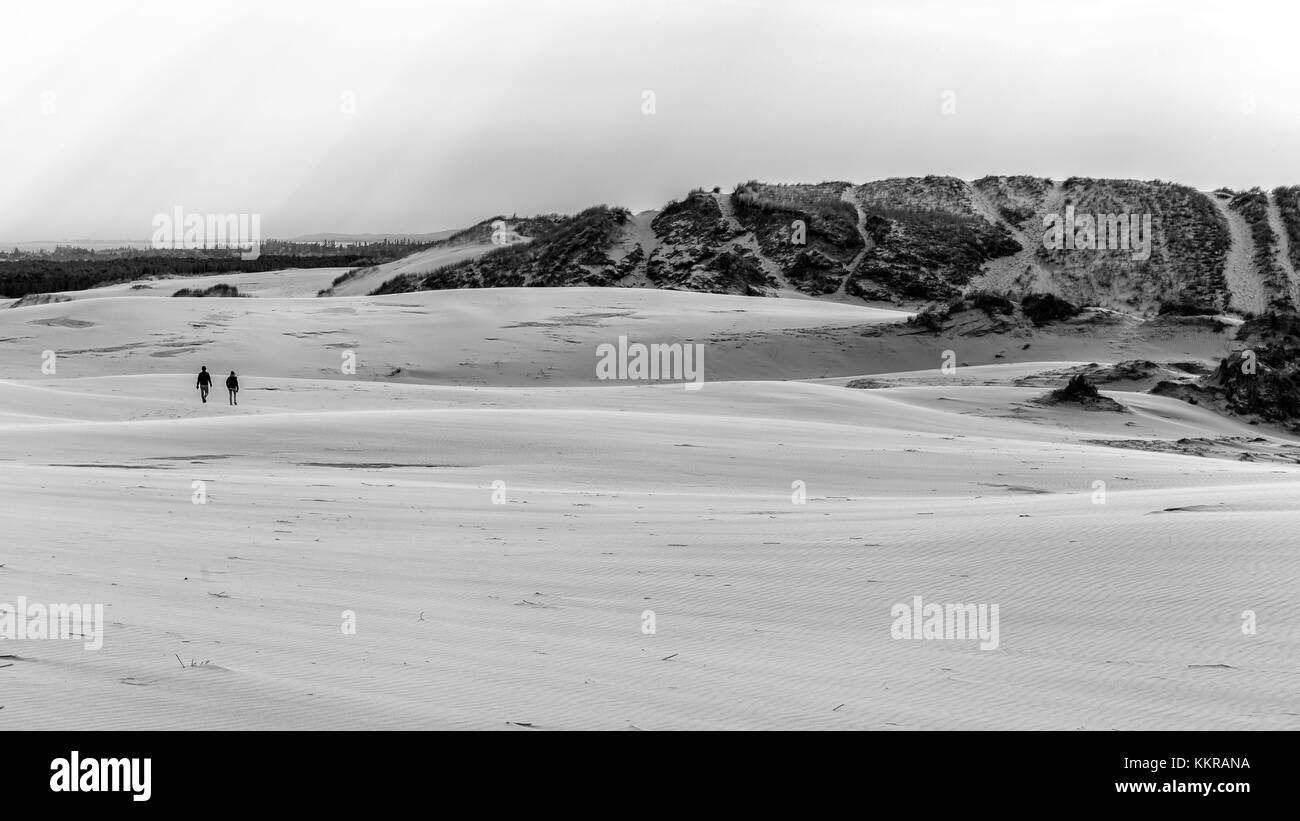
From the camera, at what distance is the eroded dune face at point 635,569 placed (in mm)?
4367

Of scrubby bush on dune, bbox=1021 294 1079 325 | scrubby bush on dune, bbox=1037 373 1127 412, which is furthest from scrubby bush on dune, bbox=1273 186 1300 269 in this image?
scrubby bush on dune, bbox=1037 373 1127 412

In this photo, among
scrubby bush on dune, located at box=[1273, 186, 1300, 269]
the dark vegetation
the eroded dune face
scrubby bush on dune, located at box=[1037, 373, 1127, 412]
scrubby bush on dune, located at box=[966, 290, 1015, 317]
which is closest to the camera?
the eroded dune face

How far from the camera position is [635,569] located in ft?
22.8

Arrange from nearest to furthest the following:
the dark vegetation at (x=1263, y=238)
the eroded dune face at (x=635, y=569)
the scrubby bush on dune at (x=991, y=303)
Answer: the eroded dune face at (x=635, y=569) → the scrubby bush on dune at (x=991, y=303) → the dark vegetation at (x=1263, y=238)

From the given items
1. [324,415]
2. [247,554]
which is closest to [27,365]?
[324,415]

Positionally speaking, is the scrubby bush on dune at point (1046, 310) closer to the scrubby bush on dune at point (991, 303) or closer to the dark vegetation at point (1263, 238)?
the scrubby bush on dune at point (991, 303)

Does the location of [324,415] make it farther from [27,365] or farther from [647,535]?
[27,365]

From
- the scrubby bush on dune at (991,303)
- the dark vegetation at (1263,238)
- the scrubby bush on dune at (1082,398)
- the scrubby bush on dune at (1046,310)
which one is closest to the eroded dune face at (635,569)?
the scrubby bush on dune at (1082,398)

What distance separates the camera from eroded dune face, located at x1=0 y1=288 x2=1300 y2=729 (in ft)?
14.3

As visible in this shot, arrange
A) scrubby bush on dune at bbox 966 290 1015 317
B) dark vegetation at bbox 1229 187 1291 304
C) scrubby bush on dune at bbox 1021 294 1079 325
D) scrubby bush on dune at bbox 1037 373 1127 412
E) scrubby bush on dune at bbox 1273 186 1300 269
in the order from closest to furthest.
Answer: scrubby bush on dune at bbox 1037 373 1127 412
scrubby bush on dune at bbox 1021 294 1079 325
scrubby bush on dune at bbox 966 290 1015 317
dark vegetation at bbox 1229 187 1291 304
scrubby bush on dune at bbox 1273 186 1300 269

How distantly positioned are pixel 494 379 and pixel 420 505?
19.6 meters

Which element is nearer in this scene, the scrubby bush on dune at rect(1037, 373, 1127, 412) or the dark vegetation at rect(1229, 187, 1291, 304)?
the scrubby bush on dune at rect(1037, 373, 1127, 412)

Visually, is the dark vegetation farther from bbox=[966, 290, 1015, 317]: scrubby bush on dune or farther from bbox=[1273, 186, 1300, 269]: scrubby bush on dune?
bbox=[966, 290, 1015, 317]: scrubby bush on dune

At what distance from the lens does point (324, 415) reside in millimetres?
16844
